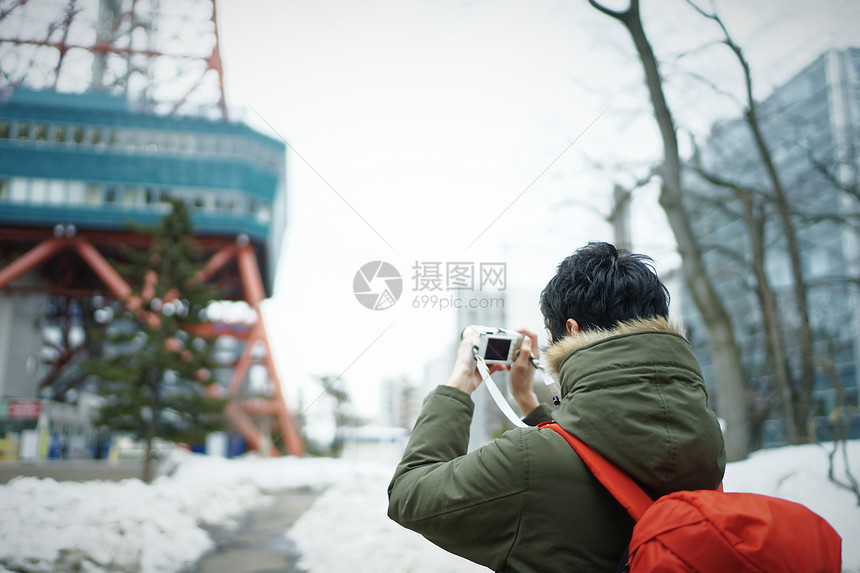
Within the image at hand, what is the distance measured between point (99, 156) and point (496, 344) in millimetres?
4744

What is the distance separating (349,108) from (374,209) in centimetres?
75

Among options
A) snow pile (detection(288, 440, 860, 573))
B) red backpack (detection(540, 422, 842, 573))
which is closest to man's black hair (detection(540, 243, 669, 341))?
red backpack (detection(540, 422, 842, 573))

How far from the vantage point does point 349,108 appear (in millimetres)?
3637

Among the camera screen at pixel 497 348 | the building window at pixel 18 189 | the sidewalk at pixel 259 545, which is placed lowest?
the sidewalk at pixel 259 545

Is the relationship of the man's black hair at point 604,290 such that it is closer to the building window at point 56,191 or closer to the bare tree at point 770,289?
the bare tree at point 770,289

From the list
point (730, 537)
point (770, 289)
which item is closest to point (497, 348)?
point (730, 537)

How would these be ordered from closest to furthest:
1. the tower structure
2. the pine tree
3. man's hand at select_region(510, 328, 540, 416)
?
man's hand at select_region(510, 328, 540, 416), the tower structure, the pine tree

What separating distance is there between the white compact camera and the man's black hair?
0.51ft

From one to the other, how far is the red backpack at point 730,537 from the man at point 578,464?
0.10 meters

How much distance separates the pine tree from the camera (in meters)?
8.62

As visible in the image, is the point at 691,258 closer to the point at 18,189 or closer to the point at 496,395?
the point at 496,395

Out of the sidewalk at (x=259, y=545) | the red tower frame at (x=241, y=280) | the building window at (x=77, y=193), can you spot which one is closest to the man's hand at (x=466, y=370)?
the sidewalk at (x=259, y=545)

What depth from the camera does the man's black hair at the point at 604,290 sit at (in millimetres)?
1115

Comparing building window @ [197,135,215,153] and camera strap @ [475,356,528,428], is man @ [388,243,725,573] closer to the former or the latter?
camera strap @ [475,356,528,428]
